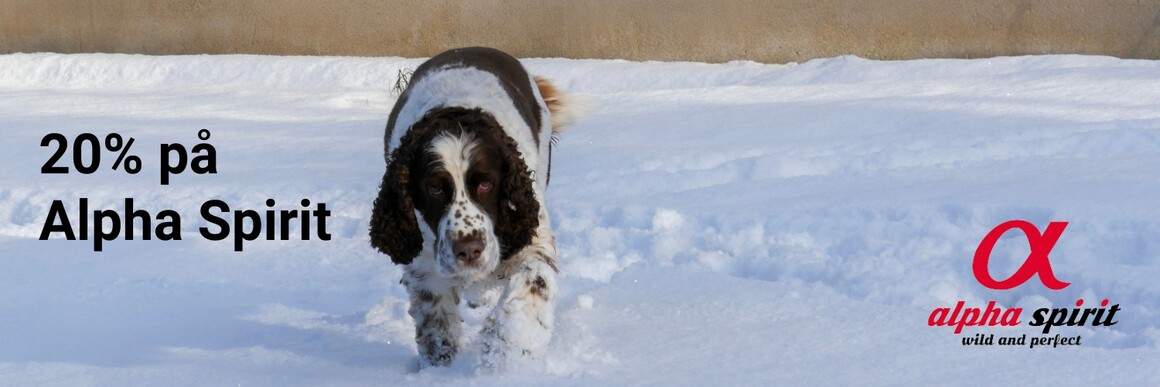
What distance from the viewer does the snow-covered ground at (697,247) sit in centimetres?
366

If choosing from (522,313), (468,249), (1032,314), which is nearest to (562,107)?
(522,313)

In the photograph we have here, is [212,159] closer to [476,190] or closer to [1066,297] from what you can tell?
[476,190]

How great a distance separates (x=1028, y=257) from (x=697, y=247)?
1.20m

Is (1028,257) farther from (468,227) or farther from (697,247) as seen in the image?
(468,227)

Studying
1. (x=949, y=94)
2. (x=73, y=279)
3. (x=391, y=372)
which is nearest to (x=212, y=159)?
(x=73, y=279)

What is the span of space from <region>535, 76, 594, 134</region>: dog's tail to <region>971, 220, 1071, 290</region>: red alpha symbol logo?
68.7 inches

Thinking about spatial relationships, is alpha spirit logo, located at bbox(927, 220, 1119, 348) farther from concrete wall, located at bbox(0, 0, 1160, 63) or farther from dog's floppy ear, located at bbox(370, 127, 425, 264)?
concrete wall, located at bbox(0, 0, 1160, 63)

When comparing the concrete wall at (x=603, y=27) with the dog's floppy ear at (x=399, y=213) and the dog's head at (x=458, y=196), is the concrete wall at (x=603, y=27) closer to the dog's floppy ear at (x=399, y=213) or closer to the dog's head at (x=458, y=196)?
the dog's head at (x=458, y=196)

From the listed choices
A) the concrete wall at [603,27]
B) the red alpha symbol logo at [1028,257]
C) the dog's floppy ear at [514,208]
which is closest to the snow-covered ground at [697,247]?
the red alpha symbol logo at [1028,257]

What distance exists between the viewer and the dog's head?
3.55 m

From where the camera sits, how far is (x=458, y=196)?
3580 mm

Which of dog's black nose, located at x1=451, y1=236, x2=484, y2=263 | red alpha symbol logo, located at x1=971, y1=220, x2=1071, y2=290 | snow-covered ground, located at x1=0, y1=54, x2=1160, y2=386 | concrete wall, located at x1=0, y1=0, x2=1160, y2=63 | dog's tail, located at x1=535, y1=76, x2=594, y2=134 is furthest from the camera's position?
concrete wall, located at x1=0, y1=0, x2=1160, y2=63

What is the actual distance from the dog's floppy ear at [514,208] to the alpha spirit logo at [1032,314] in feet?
3.94

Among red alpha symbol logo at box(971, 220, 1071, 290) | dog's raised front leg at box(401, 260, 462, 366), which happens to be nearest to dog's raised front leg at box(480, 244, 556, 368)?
dog's raised front leg at box(401, 260, 462, 366)
